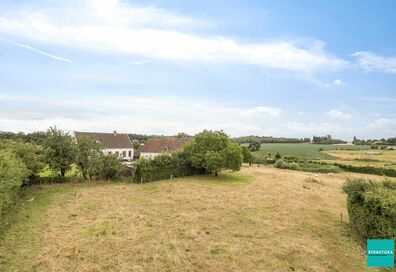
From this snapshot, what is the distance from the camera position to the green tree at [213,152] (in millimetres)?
34344

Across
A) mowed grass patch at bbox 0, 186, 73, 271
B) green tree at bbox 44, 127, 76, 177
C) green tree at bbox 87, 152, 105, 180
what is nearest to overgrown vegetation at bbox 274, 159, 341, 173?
green tree at bbox 87, 152, 105, 180

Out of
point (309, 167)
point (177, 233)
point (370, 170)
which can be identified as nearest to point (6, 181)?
point (177, 233)

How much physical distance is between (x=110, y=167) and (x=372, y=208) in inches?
968

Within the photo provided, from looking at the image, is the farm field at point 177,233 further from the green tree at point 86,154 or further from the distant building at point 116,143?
the distant building at point 116,143

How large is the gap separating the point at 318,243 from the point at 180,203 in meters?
10.1

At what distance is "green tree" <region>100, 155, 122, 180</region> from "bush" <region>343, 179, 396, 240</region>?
74.7 ft

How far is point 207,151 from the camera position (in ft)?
116

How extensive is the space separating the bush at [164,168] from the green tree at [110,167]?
1993 millimetres

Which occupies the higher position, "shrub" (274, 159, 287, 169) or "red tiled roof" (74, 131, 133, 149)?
"red tiled roof" (74, 131, 133, 149)

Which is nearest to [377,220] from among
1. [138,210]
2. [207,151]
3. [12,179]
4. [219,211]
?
[219,211]

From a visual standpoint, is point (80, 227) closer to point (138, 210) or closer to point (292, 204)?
point (138, 210)

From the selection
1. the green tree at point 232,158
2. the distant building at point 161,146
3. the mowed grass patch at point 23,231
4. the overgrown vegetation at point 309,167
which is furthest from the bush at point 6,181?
the overgrown vegetation at point 309,167

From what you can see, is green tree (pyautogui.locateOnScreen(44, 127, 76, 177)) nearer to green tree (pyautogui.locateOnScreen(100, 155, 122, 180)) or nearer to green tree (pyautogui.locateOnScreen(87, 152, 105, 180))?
green tree (pyautogui.locateOnScreen(87, 152, 105, 180))

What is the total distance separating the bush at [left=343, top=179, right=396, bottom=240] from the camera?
40.7 feet
